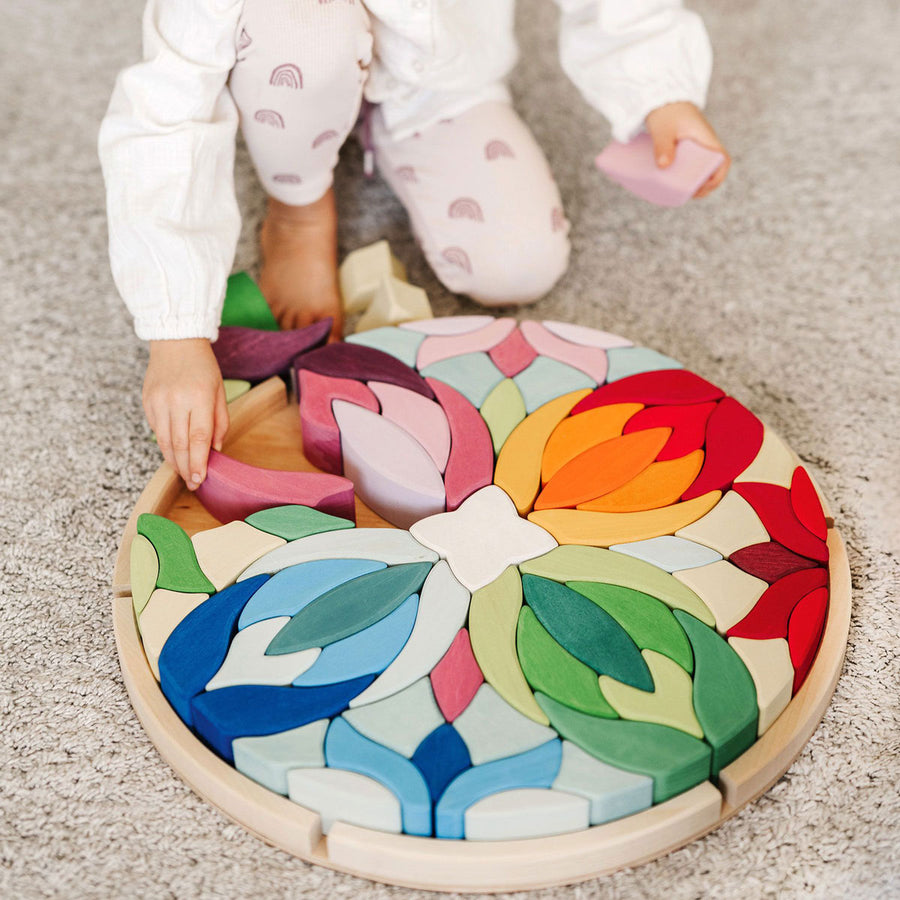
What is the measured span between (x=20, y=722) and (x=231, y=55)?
0.47 metres

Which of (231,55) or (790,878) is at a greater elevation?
(231,55)

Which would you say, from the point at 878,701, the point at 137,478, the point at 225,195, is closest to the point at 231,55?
the point at 225,195

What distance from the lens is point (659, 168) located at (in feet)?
2.59

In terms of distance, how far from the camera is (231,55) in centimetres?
70

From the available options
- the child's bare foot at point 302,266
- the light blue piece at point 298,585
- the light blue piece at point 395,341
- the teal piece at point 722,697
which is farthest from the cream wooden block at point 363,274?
the teal piece at point 722,697

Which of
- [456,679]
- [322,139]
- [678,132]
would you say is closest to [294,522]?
[456,679]

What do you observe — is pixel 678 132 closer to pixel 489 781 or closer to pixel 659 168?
pixel 659 168

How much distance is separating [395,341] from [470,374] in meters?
0.06

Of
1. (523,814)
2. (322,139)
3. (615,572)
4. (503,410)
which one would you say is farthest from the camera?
(322,139)

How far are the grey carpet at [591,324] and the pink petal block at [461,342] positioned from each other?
0.14m

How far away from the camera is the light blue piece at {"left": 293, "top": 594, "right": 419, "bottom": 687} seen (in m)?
0.52

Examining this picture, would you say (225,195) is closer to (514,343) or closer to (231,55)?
(231,55)

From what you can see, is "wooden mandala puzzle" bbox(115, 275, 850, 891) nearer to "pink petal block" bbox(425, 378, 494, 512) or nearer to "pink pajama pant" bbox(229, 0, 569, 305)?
"pink petal block" bbox(425, 378, 494, 512)

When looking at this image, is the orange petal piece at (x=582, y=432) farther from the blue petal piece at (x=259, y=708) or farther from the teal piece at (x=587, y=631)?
the blue petal piece at (x=259, y=708)
